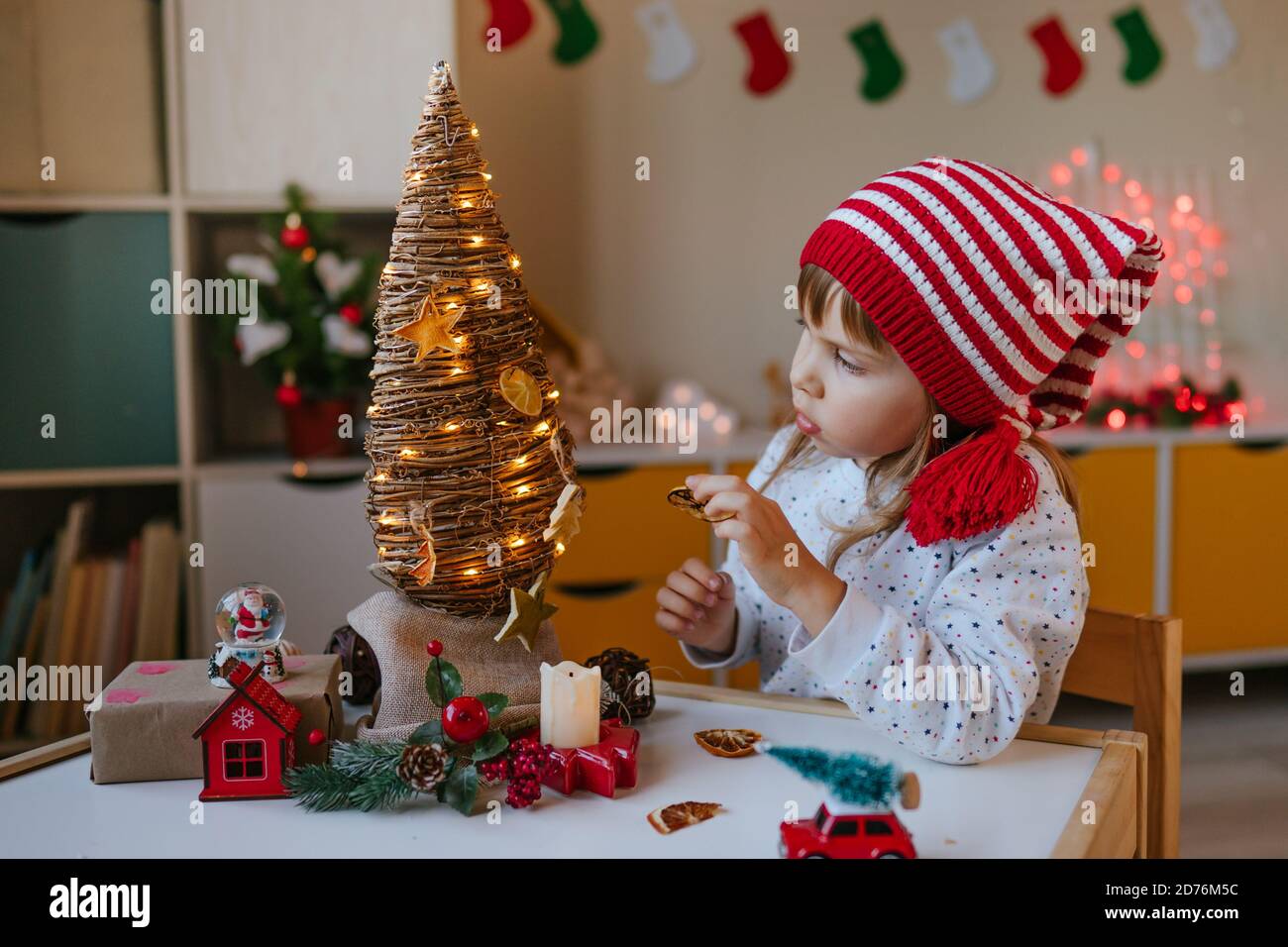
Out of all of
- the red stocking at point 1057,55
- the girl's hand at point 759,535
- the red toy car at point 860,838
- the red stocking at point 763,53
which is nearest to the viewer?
the red toy car at point 860,838

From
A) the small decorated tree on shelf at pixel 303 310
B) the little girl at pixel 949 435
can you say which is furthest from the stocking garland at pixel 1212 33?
the little girl at pixel 949 435

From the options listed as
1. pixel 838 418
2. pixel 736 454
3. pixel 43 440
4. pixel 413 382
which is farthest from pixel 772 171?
pixel 413 382

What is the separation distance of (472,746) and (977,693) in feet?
1.31

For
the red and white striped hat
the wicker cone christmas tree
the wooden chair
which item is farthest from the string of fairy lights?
the wooden chair

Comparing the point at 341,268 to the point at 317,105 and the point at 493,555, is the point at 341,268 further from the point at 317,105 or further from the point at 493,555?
A: the point at 493,555

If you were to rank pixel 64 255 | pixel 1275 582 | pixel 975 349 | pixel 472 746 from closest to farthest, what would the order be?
pixel 472 746
pixel 975 349
pixel 64 255
pixel 1275 582

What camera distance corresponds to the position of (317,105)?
2.18 m

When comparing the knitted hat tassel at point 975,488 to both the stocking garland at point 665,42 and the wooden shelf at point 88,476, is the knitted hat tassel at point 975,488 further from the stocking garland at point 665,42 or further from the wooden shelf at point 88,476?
the stocking garland at point 665,42

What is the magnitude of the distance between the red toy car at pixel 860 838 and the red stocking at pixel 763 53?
2.36 metres

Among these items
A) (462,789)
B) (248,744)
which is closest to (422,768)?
(462,789)

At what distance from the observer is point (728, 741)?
931 mm

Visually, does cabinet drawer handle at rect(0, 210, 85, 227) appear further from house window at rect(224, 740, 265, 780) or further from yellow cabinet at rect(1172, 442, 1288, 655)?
yellow cabinet at rect(1172, 442, 1288, 655)

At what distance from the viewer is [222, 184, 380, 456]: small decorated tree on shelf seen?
2146 mm

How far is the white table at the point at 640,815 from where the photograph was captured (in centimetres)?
75
